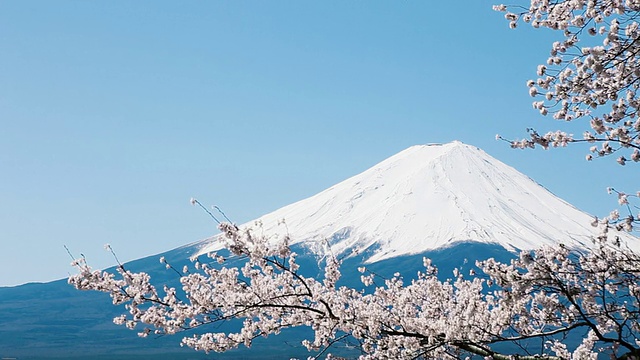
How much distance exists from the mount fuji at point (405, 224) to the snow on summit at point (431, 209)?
0.25m

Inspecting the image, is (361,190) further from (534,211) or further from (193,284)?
(193,284)

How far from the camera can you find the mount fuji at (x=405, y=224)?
142 meters

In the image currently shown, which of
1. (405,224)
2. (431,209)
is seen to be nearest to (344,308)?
(405,224)

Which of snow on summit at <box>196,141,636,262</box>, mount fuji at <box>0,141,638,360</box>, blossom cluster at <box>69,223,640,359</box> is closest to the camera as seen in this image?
blossom cluster at <box>69,223,640,359</box>

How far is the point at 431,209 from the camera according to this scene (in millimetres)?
168500

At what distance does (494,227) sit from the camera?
158m

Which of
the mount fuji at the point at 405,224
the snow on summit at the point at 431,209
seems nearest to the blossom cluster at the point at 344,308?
the mount fuji at the point at 405,224

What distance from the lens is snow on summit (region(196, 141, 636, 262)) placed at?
154m

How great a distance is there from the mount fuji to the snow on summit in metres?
0.25

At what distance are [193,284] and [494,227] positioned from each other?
158 metres

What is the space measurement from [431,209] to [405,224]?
306 inches

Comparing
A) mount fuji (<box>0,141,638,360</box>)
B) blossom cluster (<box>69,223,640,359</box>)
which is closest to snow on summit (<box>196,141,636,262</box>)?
mount fuji (<box>0,141,638,360</box>)

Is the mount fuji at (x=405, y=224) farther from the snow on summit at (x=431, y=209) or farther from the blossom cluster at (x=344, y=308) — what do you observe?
the blossom cluster at (x=344, y=308)

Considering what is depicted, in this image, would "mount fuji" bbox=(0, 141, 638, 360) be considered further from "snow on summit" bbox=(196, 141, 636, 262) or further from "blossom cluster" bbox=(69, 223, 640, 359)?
"blossom cluster" bbox=(69, 223, 640, 359)
